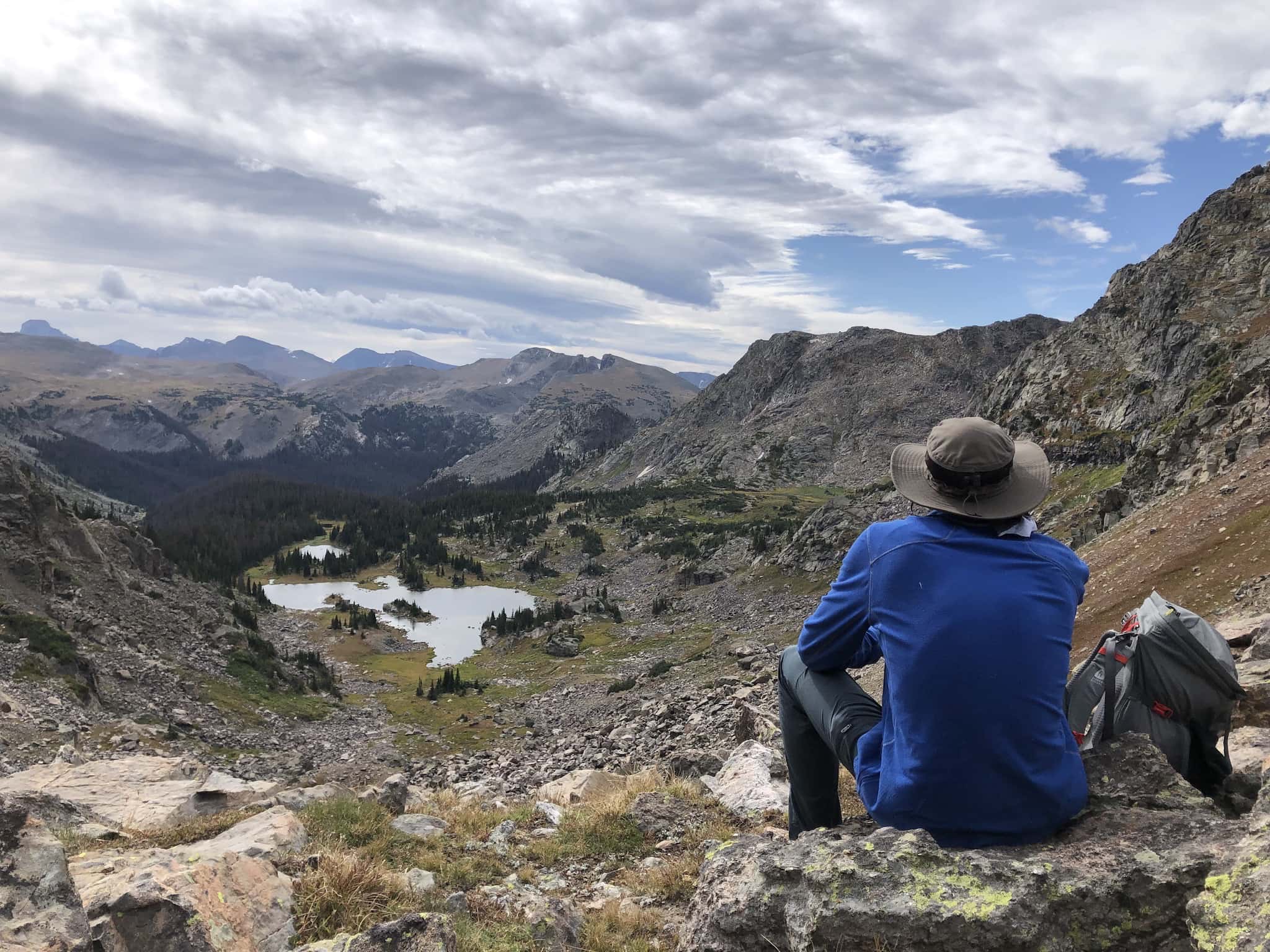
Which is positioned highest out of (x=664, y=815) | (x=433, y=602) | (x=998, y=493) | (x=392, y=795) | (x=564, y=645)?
(x=998, y=493)

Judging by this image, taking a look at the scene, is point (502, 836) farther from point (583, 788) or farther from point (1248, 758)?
point (1248, 758)

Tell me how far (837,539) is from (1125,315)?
4372cm

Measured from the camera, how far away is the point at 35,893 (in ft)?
14.4

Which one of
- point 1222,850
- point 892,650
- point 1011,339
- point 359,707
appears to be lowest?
point 359,707

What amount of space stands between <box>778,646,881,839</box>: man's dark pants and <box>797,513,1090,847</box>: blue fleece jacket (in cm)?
57

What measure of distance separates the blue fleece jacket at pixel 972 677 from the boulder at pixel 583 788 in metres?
7.63

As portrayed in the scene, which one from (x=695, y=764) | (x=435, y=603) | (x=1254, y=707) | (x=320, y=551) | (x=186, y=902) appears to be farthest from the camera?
(x=320, y=551)

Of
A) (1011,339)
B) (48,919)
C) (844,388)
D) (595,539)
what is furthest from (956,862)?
(1011,339)

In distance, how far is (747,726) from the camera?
16.0 metres

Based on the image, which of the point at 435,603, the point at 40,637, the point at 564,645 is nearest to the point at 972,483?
the point at 40,637

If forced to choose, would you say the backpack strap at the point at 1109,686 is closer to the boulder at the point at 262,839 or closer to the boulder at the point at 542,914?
the boulder at the point at 542,914

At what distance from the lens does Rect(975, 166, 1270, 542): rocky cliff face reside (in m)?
30.0

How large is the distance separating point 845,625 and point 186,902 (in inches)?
197

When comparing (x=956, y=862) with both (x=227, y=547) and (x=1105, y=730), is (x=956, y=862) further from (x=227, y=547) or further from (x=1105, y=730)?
(x=227, y=547)
